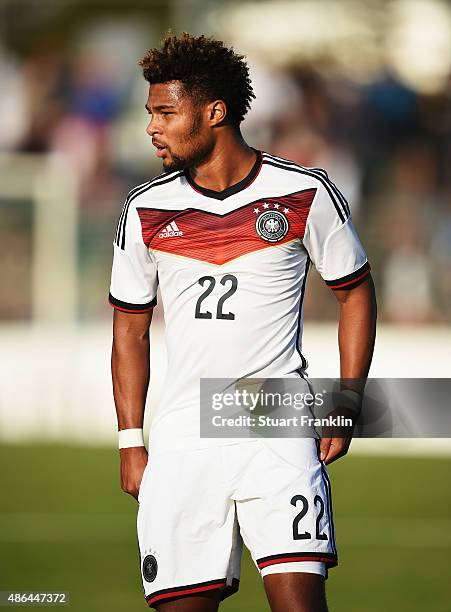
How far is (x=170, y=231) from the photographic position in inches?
188

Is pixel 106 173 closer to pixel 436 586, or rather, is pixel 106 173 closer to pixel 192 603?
pixel 436 586

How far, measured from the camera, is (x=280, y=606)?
4449mm

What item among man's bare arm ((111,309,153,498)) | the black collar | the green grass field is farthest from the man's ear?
the green grass field

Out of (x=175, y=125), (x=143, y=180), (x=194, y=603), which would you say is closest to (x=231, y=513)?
(x=194, y=603)

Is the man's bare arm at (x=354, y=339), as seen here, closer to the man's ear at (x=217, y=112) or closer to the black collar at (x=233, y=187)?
the black collar at (x=233, y=187)

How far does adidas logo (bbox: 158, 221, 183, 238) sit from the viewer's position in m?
4.77

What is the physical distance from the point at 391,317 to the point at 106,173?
4.30 metres

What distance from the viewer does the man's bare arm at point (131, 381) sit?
487 cm

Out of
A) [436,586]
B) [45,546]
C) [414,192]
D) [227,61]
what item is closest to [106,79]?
[414,192]

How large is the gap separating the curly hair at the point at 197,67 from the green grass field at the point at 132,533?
3.63 m

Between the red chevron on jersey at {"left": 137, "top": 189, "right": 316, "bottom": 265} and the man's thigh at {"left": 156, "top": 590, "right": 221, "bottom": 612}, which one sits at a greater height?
the red chevron on jersey at {"left": 137, "top": 189, "right": 316, "bottom": 265}

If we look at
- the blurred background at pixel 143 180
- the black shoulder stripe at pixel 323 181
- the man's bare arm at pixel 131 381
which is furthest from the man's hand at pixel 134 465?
the blurred background at pixel 143 180

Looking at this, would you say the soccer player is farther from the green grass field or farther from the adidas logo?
the green grass field

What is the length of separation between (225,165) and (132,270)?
471 millimetres
